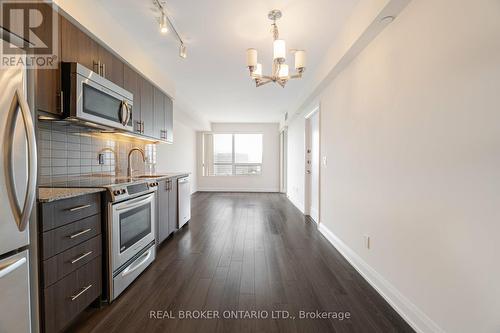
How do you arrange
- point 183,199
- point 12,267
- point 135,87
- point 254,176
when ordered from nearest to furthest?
point 12,267 < point 135,87 < point 183,199 < point 254,176

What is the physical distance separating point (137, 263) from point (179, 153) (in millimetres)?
4522

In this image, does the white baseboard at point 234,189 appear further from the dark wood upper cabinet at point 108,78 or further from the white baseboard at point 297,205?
the dark wood upper cabinet at point 108,78

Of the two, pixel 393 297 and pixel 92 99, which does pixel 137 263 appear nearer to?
pixel 92 99

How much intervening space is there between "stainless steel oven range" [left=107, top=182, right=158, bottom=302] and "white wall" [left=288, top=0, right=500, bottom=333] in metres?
2.27

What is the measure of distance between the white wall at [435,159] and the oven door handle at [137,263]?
2.26 meters

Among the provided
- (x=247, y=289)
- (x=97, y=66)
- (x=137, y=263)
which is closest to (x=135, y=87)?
(x=97, y=66)

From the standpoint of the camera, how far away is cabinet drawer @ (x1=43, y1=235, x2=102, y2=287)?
4.26 ft

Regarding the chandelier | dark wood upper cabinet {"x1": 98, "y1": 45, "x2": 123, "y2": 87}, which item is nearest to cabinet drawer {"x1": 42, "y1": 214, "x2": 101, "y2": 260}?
dark wood upper cabinet {"x1": 98, "y1": 45, "x2": 123, "y2": 87}

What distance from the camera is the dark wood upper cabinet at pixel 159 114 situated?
3385mm

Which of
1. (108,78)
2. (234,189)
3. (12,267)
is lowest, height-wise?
(234,189)

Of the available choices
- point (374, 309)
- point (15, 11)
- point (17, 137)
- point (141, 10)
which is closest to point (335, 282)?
point (374, 309)

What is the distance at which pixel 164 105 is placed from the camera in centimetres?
373

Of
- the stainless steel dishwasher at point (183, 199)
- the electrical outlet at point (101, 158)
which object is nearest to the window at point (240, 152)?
the stainless steel dishwasher at point (183, 199)

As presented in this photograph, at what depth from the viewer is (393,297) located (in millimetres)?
1795
